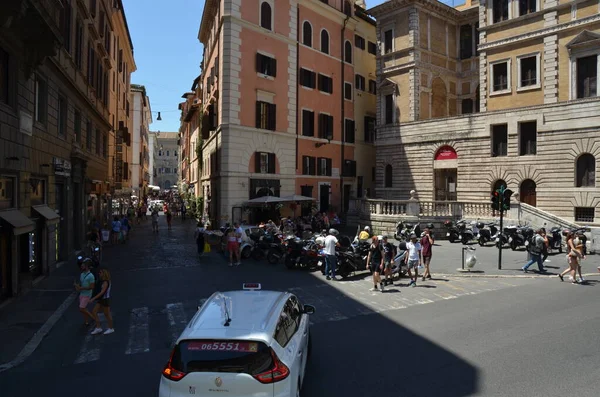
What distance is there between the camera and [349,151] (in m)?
37.8

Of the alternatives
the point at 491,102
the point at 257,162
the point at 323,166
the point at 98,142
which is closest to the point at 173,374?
the point at 98,142

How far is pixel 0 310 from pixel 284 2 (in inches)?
1082

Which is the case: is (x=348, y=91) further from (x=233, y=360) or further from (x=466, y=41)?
(x=233, y=360)

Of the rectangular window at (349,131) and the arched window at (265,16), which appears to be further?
the rectangular window at (349,131)

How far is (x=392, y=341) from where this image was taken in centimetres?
862

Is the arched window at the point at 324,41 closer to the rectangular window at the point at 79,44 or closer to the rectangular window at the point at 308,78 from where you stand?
the rectangular window at the point at 308,78

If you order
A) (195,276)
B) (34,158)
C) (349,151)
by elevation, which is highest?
(349,151)

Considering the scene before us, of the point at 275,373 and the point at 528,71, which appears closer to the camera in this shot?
the point at 275,373

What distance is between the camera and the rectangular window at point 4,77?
12032 millimetres

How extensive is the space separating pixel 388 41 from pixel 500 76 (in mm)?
9927

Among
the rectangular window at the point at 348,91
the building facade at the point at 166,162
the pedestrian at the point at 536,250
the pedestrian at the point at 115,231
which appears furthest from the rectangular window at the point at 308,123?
the building facade at the point at 166,162

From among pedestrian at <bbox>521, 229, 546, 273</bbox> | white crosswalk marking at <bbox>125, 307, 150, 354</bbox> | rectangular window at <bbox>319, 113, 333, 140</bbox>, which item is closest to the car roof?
white crosswalk marking at <bbox>125, 307, 150, 354</bbox>

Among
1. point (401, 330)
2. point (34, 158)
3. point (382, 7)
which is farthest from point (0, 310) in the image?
point (382, 7)

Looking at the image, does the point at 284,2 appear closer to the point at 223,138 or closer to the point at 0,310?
the point at 223,138
